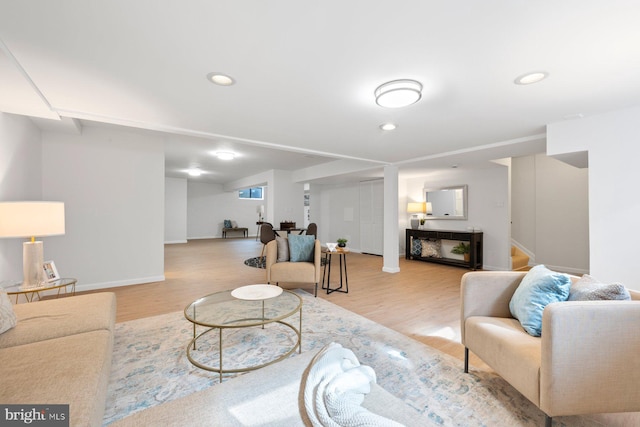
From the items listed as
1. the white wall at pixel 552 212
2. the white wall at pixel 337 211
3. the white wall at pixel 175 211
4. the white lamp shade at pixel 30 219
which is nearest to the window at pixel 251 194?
the white wall at pixel 175 211

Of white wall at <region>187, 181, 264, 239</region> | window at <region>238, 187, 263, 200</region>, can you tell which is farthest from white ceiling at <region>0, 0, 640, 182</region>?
window at <region>238, 187, 263, 200</region>

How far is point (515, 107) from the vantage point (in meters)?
2.61

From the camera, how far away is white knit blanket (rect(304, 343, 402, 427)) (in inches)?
34.0

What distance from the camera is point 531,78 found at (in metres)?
2.04

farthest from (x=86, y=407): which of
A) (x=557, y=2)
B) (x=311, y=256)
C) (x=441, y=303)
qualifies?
(x=441, y=303)

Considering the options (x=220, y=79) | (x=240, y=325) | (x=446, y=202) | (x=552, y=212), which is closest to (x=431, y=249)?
(x=446, y=202)

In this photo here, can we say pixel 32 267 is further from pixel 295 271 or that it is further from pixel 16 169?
pixel 295 271

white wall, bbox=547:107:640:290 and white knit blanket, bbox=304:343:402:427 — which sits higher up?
white wall, bbox=547:107:640:290

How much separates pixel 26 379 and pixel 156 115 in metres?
2.52

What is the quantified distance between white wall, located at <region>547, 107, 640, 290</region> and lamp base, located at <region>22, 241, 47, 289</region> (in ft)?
17.7

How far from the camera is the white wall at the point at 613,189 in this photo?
2641 mm

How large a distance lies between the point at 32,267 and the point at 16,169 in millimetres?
1293

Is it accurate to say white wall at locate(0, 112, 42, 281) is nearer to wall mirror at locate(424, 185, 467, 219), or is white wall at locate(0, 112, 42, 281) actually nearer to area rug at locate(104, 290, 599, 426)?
area rug at locate(104, 290, 599, 426)

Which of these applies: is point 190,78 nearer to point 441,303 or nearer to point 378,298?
point 378,298
